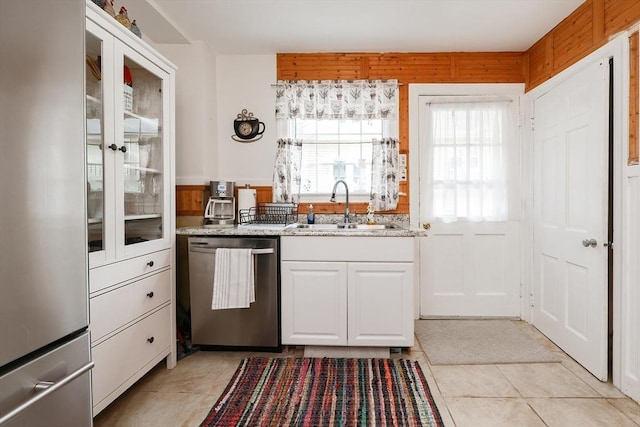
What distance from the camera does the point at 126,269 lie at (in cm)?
193

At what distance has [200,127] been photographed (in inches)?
119

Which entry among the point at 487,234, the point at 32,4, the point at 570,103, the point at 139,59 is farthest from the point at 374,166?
the point at 32,4

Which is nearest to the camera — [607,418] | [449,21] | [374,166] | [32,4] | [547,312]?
[32,4]

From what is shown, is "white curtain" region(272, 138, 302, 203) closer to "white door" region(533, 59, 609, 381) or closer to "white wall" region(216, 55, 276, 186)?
"white wall" region(216, 55, 276, 186)

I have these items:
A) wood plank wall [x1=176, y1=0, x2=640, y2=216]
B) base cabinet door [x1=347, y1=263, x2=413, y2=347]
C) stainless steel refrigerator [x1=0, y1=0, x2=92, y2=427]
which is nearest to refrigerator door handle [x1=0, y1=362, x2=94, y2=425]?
stainless steel refrigerator [x1=0, y1=0, x2=92, y2=427]

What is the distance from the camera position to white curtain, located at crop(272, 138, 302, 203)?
10.4 ft

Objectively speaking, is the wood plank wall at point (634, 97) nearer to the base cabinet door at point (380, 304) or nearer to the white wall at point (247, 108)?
the base cabinet door at point (380, 304)

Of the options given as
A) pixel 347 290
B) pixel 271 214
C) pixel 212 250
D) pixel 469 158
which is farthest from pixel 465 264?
pixel 212 250

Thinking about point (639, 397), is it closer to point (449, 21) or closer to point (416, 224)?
point (416, 224)

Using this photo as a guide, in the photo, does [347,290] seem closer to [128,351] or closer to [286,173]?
[286,173]

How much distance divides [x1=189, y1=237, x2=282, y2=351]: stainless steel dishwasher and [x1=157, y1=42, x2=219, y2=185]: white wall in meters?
0.77

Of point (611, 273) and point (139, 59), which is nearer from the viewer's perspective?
point (139, 59)

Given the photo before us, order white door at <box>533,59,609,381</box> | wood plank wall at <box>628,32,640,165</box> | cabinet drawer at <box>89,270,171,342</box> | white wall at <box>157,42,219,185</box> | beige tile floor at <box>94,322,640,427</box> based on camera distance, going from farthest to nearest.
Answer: white wall at <box>157,42,219,185</box>
white door at <box>533,59,609,381</box>
wood plank wall at <box>628,32,640,165</box>
beige tile floor at <box>94,322,640,427</box>
cabinet drawer at <box>89,270,171,342</box>

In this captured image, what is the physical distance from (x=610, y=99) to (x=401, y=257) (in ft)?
5.31
